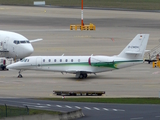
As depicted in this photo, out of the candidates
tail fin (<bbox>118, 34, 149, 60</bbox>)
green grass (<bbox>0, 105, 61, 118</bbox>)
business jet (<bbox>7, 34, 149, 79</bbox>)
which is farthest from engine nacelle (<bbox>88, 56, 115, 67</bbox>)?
green grass (<bbox>0, 105, 61, 118</bbox>)

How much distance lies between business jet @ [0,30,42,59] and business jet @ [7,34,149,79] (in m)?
10.4

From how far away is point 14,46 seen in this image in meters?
71.3

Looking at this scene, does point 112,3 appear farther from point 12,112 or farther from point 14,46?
point 12,112

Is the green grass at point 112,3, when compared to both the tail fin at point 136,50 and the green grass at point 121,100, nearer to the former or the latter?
the tail fin at point 136,50

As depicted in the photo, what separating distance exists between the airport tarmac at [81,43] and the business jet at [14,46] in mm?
5749

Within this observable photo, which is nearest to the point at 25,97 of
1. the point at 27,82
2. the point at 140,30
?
the point at 27,82

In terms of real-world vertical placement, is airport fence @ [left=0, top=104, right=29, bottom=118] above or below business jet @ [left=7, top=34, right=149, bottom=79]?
below

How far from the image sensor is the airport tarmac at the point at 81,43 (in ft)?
173

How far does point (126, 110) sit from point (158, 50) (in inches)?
1535

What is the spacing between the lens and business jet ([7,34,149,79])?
5788 cm

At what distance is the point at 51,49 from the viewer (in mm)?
85062

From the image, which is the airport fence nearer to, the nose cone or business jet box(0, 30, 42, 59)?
the nose cone

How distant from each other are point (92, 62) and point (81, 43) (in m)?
33.7

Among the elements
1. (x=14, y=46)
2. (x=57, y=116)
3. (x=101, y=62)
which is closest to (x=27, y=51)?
(x=14, y=46)
